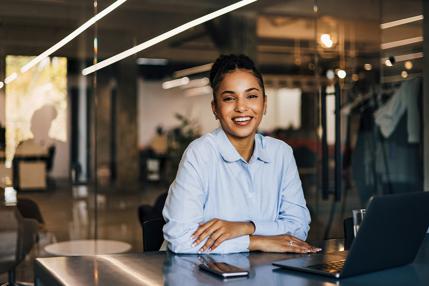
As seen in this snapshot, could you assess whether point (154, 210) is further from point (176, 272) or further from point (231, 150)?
point (176, 272)

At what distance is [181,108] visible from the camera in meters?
10.8

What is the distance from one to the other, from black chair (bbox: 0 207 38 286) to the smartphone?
3.18 metres

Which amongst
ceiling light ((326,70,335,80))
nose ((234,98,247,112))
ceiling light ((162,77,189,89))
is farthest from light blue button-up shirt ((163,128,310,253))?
ceiling light ((162,77,189,89))

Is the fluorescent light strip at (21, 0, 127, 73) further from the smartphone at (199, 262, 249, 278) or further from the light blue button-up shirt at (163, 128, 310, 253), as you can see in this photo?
the smartphone at (199, 262, 249, 278)

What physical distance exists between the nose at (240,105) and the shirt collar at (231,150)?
0.12 m

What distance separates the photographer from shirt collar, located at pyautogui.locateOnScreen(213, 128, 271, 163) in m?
2.23

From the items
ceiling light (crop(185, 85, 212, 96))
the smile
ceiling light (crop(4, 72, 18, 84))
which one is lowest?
the smile

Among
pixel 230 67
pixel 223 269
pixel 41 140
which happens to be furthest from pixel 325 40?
pixel 223 269

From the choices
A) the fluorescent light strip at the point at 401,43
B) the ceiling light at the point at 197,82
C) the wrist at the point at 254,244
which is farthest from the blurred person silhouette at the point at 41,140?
the ceiling light at the point at 197,82

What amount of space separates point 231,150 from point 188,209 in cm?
29

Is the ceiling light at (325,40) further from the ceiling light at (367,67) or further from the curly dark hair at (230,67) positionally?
the curly dark hair at (230,67)

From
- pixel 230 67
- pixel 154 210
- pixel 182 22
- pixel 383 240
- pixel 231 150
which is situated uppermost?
pixel 182 22

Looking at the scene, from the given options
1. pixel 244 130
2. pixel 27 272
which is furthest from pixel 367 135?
pixel 244 130

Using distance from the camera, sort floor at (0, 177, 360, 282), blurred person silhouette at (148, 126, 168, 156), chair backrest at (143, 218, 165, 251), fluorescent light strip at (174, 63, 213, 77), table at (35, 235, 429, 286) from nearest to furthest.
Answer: table at (35, 235, 429, 286)
chair backrest at (143, 218, 165, 251)
floor at (0, 177, 360, 282)
blurred person silhouette at (148, 126, 168, 156)
fluorescent light strip at (174, 63, 213, 77)
